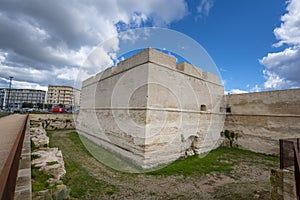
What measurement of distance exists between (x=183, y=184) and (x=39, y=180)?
163 inches

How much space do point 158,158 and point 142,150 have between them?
88 cm

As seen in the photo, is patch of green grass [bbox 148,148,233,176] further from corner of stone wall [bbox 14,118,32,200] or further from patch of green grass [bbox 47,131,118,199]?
corner of stone wall [bbox 14,118,32,200]

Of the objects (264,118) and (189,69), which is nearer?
(189,69)

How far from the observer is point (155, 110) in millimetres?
6867

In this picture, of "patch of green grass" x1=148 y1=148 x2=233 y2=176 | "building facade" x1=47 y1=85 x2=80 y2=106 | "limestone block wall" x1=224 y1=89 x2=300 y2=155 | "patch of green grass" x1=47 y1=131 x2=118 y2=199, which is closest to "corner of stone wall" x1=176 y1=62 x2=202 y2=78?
"limestone block wall" x1=224 y1=89 x2=300 y2=155

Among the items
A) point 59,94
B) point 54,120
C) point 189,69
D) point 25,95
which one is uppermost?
point 25,95

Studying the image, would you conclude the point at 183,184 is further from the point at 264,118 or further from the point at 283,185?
the point at 264,118

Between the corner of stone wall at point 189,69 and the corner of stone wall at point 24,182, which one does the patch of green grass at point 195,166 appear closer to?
the corner of stone wall at point 24,182

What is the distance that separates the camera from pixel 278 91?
9.18 metres

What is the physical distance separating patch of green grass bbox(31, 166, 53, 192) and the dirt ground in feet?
3.42

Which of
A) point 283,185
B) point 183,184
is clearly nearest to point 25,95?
point 183,184

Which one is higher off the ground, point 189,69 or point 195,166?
point 189,69

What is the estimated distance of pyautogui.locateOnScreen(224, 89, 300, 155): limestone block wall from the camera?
28.0 ft

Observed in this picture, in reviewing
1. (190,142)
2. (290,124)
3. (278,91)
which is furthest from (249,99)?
(190,142)
